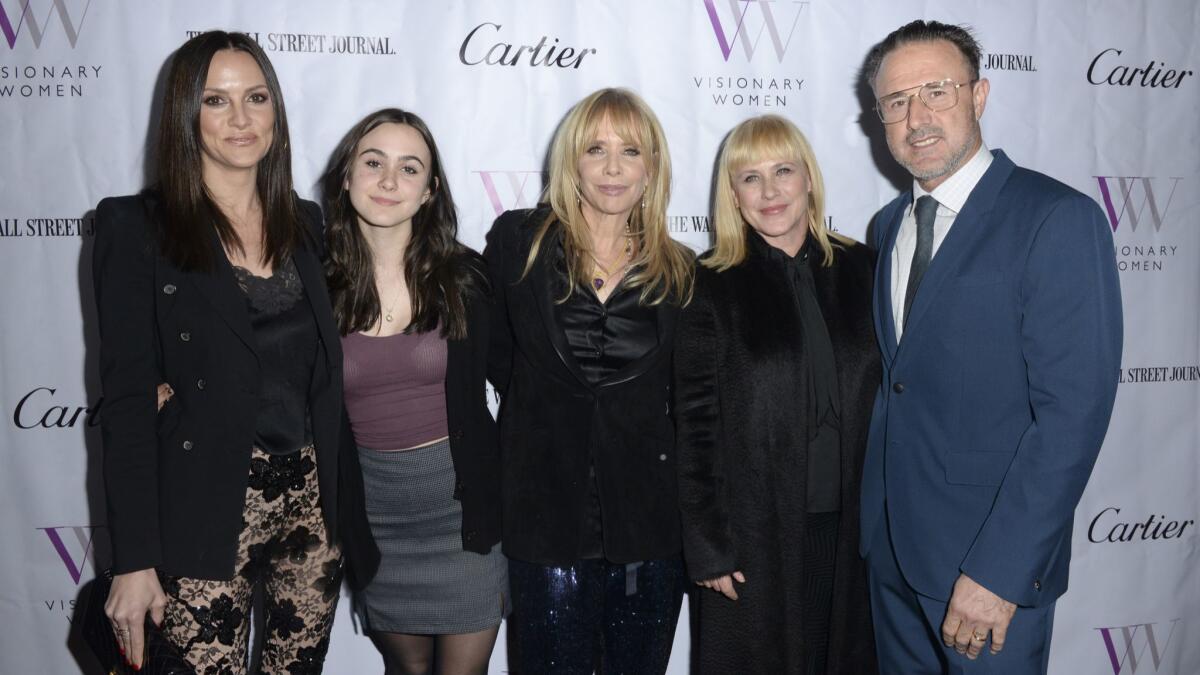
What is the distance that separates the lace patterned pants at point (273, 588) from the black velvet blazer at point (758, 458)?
1.00 metres

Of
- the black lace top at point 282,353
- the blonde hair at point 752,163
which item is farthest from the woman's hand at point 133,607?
the blonde hair at point 752,163

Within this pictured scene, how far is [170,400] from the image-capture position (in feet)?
6.43

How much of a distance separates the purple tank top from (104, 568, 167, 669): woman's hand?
647 millimetres

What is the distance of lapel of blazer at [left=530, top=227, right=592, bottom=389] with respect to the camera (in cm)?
226

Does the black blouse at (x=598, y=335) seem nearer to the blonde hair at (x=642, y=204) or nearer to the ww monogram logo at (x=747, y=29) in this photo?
the blonde hair at (x=642, y=204)

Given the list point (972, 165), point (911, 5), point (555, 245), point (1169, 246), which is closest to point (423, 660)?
point (555, 245)

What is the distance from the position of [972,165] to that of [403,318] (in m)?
1.61

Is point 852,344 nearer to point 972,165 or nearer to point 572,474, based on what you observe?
point 972,165

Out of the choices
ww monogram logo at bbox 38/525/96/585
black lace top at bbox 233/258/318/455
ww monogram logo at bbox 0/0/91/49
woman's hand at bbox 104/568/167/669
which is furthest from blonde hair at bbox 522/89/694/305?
ww monogram logo at bbox 38/525/96/585

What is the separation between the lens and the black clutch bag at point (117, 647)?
1867 mm

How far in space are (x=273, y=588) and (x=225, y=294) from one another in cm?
77

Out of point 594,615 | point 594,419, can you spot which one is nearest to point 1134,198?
point 594,419

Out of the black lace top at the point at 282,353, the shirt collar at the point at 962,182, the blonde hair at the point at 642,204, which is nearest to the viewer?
the black lace top at the point at 282,353

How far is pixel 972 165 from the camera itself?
2.15 metres
